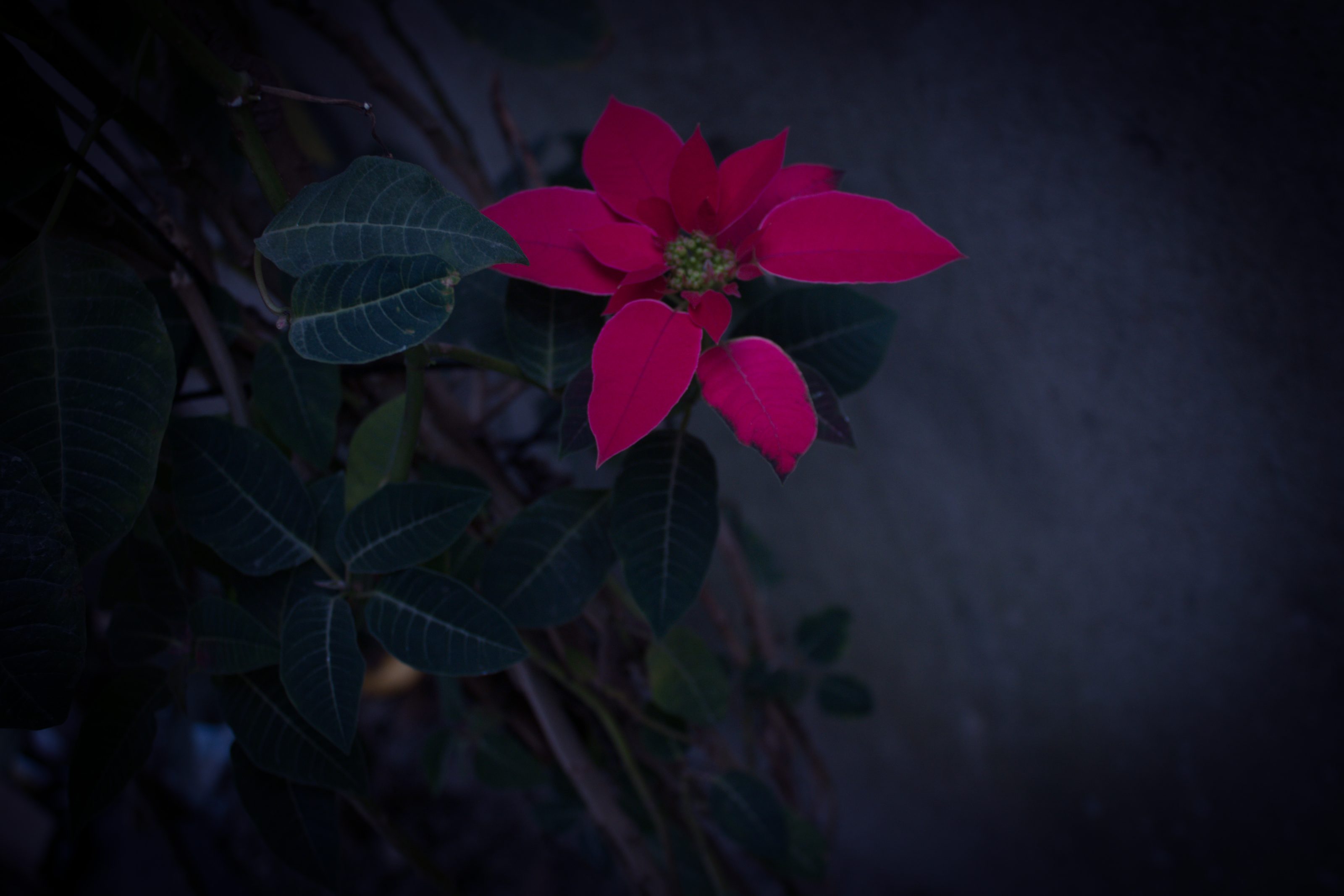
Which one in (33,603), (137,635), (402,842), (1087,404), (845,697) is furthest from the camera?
(845,697)

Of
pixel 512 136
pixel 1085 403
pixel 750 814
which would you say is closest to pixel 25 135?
pixel 512 136

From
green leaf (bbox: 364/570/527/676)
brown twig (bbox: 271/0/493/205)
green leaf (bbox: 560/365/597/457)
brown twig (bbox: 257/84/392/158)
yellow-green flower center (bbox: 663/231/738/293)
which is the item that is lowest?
green leaf (bbox: 364/570/527/676)

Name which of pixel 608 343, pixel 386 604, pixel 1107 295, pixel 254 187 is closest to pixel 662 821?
pixel 386 604

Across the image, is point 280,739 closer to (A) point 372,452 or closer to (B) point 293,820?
(B) point 293,820

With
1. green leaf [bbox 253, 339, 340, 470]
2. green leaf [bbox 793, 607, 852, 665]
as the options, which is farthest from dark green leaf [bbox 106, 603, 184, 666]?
green leaf [bbox 793, 607, 852, 665]

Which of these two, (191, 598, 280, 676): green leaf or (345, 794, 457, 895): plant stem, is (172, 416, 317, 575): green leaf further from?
(345, 794, 457, 895): plant stem

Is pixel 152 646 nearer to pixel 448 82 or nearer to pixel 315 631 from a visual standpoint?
pixel 315 631
